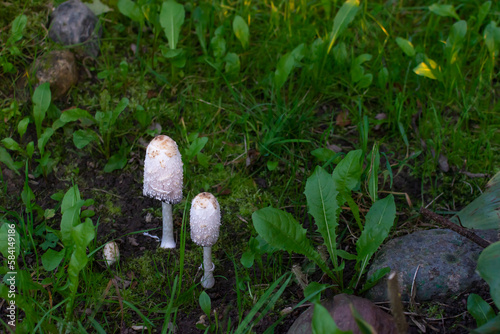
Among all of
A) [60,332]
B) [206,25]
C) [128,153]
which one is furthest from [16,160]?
[206,25]

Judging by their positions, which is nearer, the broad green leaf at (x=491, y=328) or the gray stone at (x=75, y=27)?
the broad green leaf at (x=491, y=328)

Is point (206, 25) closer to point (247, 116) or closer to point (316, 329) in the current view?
point (247, 116)

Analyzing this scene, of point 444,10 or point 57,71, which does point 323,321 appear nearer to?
point 57,71

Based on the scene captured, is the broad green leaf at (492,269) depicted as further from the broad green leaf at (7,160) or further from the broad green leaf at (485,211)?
the broad green leaf at (7,160)

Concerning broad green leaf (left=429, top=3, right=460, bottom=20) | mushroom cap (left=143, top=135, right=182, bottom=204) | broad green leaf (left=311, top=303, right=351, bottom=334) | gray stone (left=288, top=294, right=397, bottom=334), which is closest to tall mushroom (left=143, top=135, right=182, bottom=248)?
mushroom cap (left=143, top=135, right=182, bottom=204)

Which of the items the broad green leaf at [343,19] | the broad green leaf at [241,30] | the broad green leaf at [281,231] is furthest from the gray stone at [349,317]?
the broad green leaf at [241,30]

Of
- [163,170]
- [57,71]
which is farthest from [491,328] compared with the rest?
[57,71]

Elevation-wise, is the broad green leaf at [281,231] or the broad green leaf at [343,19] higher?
the broad green leaf at [343,19]
